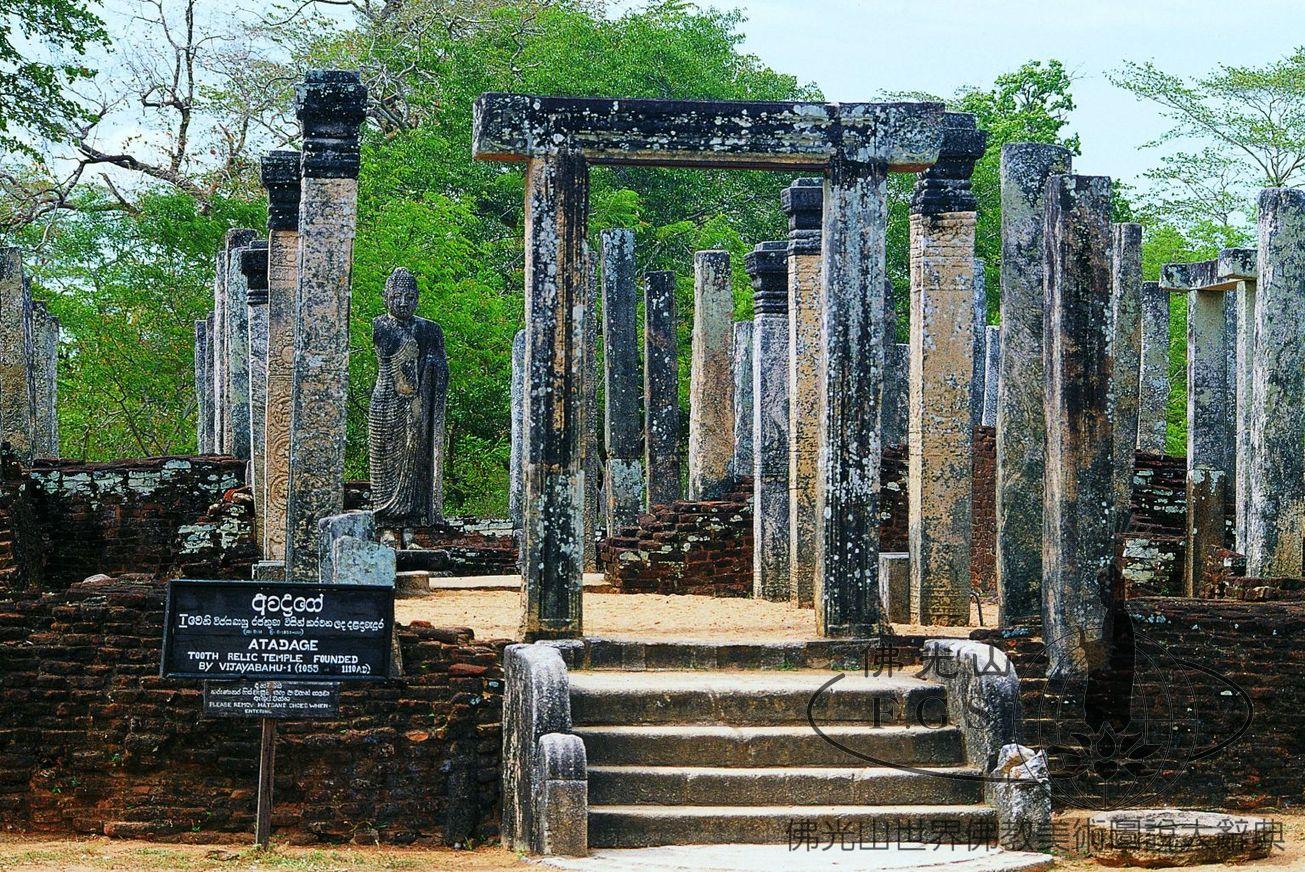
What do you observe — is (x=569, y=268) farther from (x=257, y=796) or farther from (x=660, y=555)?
(x=660, y=555)

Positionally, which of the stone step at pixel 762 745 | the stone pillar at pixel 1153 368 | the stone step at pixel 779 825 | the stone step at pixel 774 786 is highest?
the stone pillar at pixel 1153 368

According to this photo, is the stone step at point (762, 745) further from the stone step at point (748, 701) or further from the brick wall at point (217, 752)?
the brick wall at point (217, 752)

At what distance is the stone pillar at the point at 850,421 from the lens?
1212 centimetres

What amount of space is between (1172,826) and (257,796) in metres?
5.02

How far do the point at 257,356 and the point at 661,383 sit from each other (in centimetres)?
433

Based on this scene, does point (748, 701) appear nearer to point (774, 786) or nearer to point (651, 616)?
point (774, 786)

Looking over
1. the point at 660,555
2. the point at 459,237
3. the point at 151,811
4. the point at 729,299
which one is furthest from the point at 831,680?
the point at 459,237

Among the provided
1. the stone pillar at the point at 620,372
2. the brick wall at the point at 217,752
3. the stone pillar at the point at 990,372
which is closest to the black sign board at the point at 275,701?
the brick wall at the point at 217,752

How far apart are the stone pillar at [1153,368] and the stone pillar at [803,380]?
8215 mm

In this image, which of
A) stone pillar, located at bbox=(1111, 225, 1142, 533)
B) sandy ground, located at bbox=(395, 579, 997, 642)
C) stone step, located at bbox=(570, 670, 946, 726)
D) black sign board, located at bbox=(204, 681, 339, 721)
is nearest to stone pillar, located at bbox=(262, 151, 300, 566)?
sandy ground, located at bbox=(395, 579, 997, 642)

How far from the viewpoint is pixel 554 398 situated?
11.9 meters

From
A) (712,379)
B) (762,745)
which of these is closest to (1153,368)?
(712,379)

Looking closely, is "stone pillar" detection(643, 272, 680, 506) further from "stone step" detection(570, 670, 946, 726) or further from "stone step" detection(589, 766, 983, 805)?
"stone step" detection(589, 766, 983, 805)

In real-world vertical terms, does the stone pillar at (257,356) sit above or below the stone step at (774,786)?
above
